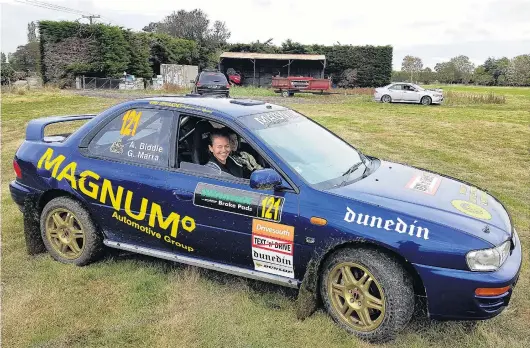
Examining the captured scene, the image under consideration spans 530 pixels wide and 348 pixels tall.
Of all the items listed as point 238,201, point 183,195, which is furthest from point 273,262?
point 183,195

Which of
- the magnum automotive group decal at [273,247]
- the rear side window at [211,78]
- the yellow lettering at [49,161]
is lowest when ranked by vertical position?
the magnum automotive group decal at [273,247]

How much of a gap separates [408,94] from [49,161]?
2368 centimetres

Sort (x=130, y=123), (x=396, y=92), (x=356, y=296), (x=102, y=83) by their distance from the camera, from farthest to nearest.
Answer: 1. (x=102, y=83)
2. (x=396, y=92)
3. (x=130, y=123)
4. (x=356, y=296)

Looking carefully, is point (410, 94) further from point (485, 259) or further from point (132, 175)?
point (485, 259)

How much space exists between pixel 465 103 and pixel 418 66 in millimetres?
50277

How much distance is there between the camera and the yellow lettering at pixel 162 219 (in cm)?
379

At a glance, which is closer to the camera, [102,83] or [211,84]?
[211,84]

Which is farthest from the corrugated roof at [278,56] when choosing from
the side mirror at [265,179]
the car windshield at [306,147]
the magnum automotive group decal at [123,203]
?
the side mirror at [265,179]

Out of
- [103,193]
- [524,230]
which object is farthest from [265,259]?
[524,230]

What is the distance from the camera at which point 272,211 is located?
134 inches

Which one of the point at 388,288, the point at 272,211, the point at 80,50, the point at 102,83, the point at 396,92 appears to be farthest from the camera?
the point at 80,50

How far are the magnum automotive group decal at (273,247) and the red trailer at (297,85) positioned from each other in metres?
27.0

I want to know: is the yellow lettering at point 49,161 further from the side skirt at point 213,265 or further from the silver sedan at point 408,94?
the silver sedan at point 408,94

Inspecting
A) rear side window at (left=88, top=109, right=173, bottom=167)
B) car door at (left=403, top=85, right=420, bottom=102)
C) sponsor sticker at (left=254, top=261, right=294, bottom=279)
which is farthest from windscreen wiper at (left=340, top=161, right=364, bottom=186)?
car door at (left=403, top=85, right=420, bottom=102)
